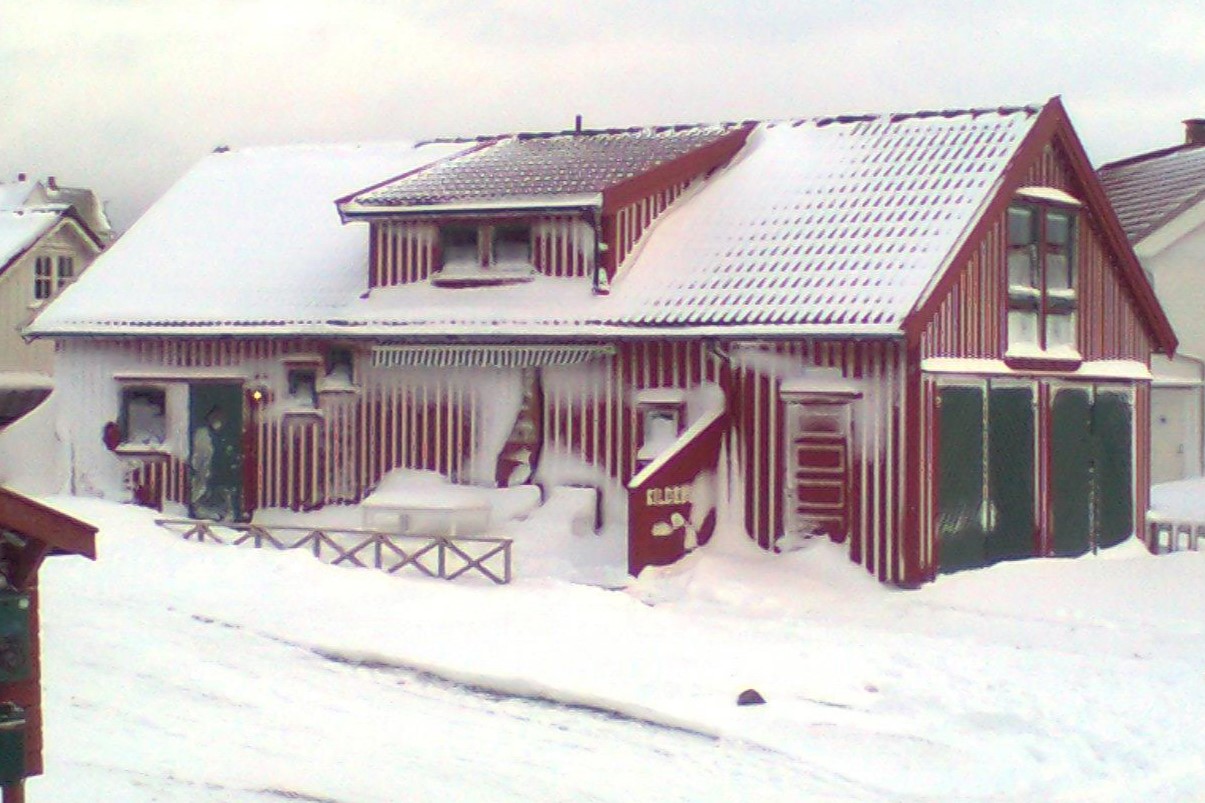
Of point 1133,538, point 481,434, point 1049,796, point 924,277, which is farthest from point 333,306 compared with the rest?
point 1049,796

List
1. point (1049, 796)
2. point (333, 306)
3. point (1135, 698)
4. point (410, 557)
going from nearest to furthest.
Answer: point (1049, 796) → point (1135, 698) → point (410, 557) → point (333, 306)

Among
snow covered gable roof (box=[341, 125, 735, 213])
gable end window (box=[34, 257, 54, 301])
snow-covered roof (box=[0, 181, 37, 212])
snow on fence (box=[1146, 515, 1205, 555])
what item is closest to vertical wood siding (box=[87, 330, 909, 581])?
snow covered gable roof (box=[341, 125, 735, 213])

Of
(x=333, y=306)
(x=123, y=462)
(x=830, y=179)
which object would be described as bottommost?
(x=123, y=462)

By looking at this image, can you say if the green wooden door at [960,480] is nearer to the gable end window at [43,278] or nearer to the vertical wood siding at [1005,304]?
the vertical wood siding at [1005,304]

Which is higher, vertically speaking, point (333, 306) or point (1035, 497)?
point (333, 306)

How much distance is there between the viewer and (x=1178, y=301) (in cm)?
3747

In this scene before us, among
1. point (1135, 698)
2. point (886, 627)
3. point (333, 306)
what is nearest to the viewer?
point (1135, 698)

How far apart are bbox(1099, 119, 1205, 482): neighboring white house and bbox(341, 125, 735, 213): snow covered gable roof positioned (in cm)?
1272

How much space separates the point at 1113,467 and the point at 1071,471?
1497 mm

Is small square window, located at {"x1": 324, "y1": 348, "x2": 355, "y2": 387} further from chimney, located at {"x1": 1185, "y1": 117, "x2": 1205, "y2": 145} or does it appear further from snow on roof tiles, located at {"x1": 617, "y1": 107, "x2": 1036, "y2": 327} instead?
chimney, located at {"x1": 1185, "y1": 117, "x2": 1205, "y2": 145}

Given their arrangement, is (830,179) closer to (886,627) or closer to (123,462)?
(886,627)

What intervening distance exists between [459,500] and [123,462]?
273 inches

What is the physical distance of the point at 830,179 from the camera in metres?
26.3

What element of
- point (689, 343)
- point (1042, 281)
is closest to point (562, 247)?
point (689, 343)
